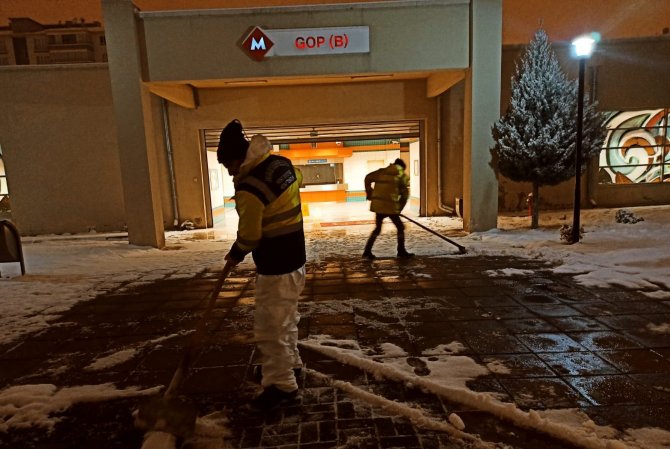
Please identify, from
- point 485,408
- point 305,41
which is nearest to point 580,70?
point 305,41

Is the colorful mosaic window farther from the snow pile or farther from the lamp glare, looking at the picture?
the snow pile

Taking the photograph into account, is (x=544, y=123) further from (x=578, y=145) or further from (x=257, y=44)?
(x=257, y=44)

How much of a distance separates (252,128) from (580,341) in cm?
1153

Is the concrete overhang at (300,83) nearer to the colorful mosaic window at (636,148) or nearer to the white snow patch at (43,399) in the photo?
the colorful mosaic window at (636,148)

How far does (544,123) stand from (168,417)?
9692 mm

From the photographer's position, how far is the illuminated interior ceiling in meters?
13.6

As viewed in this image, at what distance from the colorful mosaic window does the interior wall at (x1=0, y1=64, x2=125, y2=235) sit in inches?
635

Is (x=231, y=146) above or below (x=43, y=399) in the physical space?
above

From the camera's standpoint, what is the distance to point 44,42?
53.2m

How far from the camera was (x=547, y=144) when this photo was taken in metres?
9.33

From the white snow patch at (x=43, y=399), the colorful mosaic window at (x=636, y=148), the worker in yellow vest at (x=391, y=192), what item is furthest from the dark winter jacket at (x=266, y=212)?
the colorful mosaic window at (x=636, y=148)

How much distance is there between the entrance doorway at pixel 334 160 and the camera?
46.4ft

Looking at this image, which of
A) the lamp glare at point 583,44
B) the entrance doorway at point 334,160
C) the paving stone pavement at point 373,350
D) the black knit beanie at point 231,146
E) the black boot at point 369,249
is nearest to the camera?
the paving stone pavement at point 373,350

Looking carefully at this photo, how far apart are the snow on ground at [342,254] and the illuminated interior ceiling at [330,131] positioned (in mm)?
A: 3327
